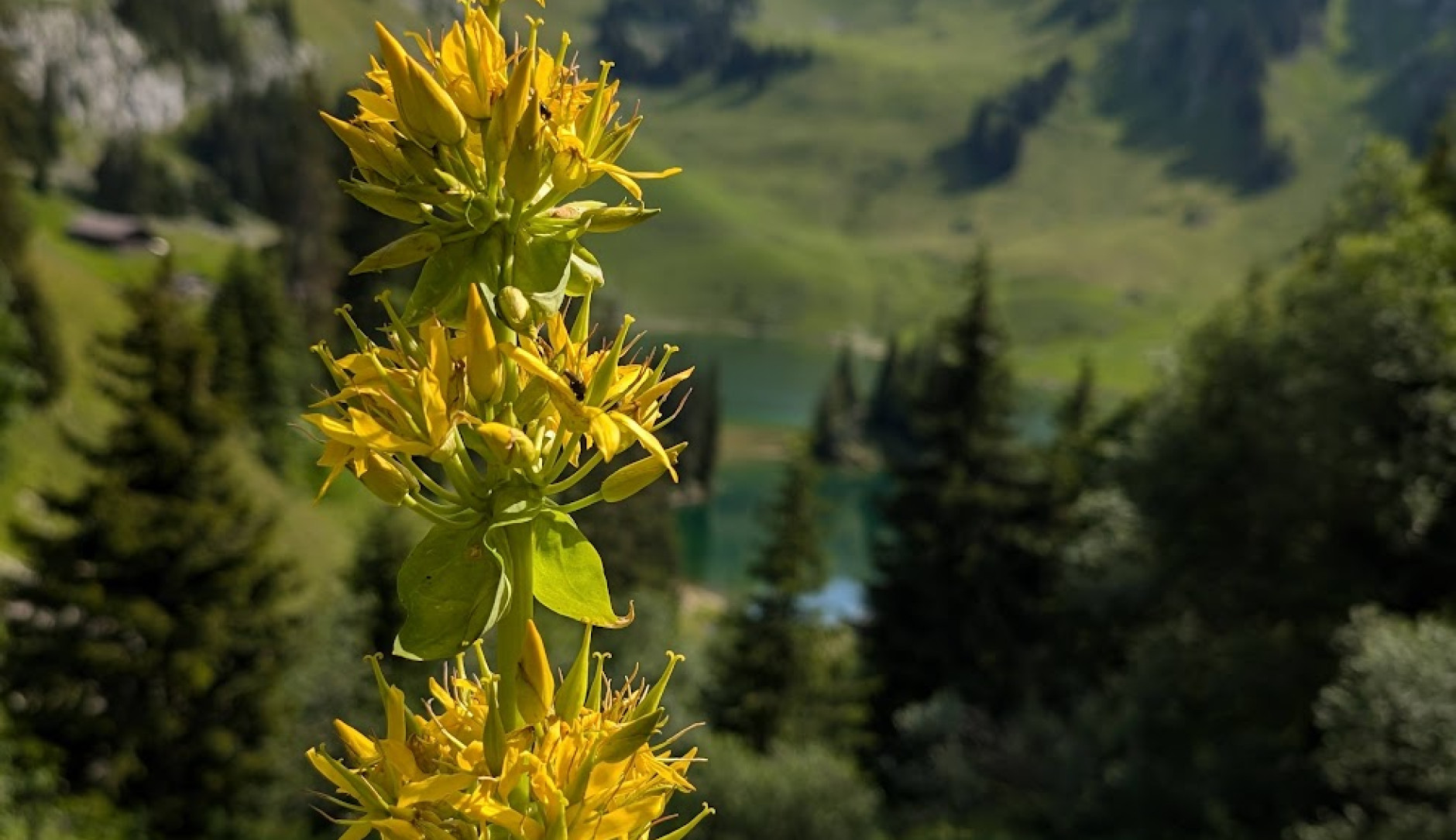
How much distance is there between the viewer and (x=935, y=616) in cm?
2773

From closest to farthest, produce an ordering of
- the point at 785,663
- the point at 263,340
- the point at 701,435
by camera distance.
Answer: the point at 785,663 → the point at 263,340 → the point at 701,435

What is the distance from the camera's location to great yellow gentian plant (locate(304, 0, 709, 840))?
2234 mm

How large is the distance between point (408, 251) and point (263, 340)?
4637 cm

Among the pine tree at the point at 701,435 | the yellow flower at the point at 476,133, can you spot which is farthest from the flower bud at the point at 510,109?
the pine tree at the point at 701,435

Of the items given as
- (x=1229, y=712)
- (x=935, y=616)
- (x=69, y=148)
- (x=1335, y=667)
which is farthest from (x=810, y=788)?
(x=69, y=148)

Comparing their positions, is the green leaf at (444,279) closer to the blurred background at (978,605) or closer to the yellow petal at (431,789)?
the yellow petal at (431,789)

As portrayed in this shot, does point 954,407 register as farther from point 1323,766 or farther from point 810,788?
point 1323,766

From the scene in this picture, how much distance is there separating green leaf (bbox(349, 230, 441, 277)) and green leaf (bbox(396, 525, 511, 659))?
1.86 feet

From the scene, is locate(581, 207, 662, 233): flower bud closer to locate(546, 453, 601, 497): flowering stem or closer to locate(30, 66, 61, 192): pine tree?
locate(546, 453, 601, 497): flowering stem

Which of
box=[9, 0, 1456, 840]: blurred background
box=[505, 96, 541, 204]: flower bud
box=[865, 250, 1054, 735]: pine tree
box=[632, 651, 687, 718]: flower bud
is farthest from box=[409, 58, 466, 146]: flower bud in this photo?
box=[865, 250, 1054, 735]: pine tree

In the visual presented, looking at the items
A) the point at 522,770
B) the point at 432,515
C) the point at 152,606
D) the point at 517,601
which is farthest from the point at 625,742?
the point at 152,606

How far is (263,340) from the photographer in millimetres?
45062

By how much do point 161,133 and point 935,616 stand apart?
525 ft

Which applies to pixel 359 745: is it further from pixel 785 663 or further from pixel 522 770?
pixel 785 663
